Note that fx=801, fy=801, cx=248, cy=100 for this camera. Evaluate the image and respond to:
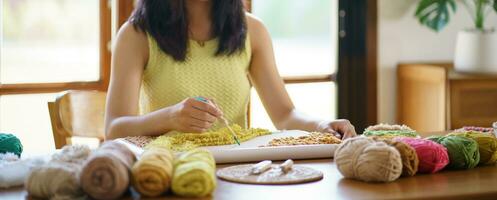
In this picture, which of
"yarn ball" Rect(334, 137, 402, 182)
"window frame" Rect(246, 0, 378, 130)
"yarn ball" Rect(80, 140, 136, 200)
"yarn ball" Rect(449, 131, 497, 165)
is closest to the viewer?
"yarn ball" Rect(80, 140, 136, 200)

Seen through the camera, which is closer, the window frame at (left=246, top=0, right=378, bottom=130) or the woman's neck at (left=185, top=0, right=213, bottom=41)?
the woman's neck at (left=185, top=0, right=213, bottom=41)

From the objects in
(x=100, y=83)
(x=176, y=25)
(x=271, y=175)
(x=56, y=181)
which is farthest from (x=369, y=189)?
(x=100, y=83)

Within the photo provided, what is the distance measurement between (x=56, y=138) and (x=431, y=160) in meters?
1.11

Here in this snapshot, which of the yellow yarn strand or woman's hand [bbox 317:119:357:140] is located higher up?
the yellow yarn strand

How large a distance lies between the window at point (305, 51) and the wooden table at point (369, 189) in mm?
2270

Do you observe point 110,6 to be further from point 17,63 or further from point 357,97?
point 357,97

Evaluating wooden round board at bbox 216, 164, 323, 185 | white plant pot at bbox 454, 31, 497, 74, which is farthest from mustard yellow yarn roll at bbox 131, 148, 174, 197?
white plant pot at bbox 454, 31, 497, 74

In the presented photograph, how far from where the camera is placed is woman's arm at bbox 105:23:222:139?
1.69m

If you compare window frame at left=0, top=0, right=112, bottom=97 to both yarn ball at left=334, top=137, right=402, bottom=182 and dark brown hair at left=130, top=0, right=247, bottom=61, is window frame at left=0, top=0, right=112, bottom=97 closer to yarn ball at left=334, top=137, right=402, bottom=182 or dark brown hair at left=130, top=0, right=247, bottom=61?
dark brown hair at left=130, top=0, right=247, bottom=61

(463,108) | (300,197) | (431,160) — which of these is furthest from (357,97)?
(300,197)

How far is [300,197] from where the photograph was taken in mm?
1273

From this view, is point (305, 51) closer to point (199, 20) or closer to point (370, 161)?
point (199, 20)

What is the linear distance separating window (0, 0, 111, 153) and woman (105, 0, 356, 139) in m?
1.25

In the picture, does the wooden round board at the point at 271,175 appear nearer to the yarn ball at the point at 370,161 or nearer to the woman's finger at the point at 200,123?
the yarn ball at the point at 370,161
